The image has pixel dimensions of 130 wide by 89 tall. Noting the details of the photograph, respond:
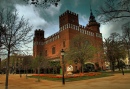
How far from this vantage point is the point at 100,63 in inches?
2227

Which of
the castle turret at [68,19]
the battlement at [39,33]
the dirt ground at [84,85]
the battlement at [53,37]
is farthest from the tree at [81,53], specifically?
the battlement at [39,33]

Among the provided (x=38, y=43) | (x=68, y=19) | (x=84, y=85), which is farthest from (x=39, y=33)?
(x=84, y=85)

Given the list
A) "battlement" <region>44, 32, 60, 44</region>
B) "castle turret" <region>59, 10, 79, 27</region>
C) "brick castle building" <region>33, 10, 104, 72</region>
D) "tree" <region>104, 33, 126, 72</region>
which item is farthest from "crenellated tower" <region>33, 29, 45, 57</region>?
"tree" <region>104, 33, 126, 72</region>

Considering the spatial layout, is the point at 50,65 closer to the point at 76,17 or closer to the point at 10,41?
the point at 76,17

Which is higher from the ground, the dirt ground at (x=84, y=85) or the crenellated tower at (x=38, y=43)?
the crenellated tower at (x=38, y=43)

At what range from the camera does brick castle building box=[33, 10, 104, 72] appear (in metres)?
49.4

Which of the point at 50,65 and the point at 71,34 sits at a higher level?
the point at 71,34

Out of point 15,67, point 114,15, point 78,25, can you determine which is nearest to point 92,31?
point 78,25

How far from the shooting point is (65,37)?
162ft

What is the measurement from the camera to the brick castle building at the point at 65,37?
4941 cm

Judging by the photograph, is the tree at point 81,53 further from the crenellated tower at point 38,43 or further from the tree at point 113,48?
the crenellated tower at point 38,43

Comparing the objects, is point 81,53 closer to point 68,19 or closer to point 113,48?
point 113,48

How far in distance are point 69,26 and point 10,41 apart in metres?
36.1

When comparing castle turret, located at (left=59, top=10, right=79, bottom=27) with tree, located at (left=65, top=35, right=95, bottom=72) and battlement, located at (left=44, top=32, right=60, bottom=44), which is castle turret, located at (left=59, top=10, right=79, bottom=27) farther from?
tree, located at (left=65, top=35, right=95, bottom=72)
